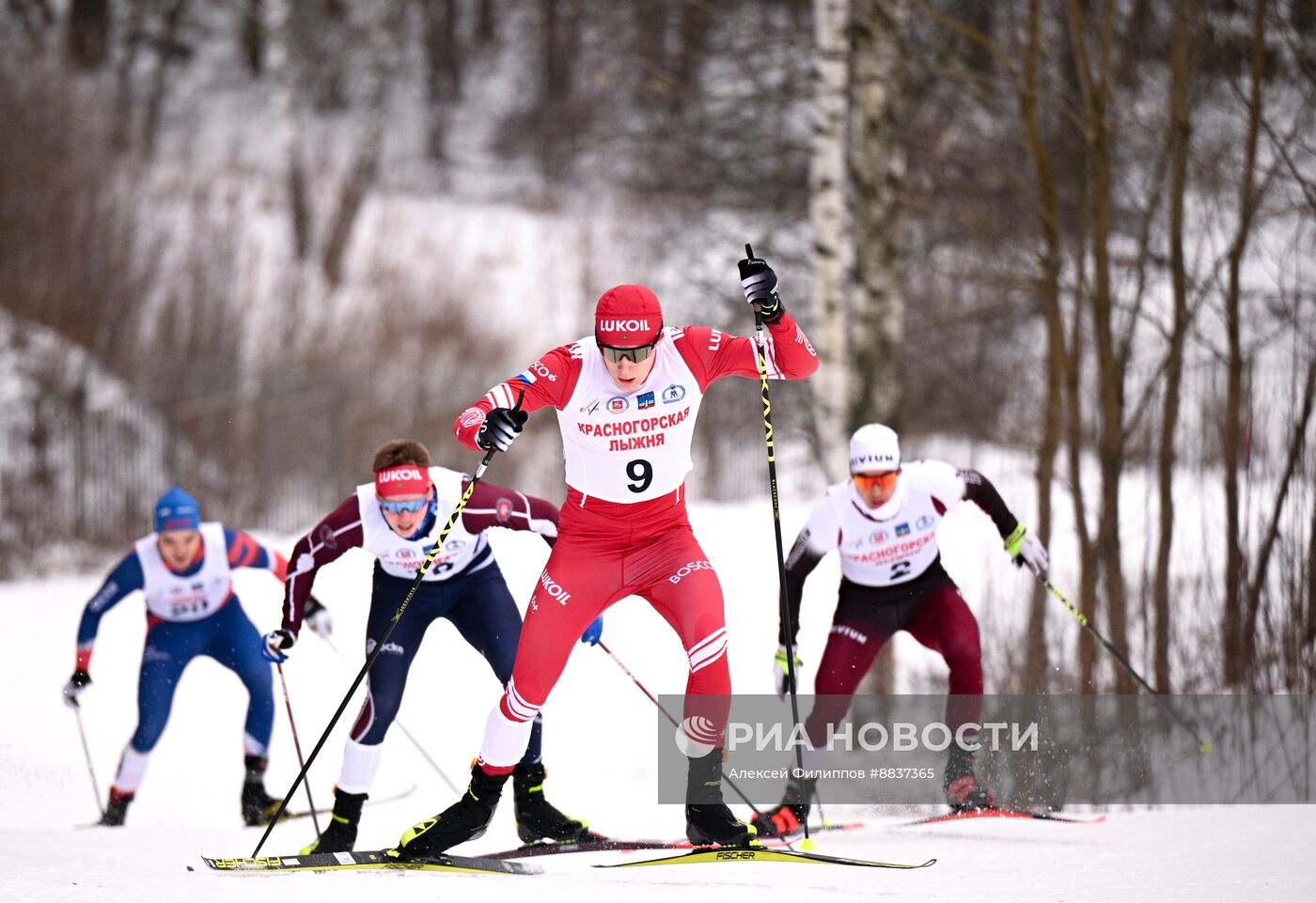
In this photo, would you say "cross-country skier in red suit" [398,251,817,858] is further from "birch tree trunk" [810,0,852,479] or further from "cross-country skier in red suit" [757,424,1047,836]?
"birch tree trunk" [810,0,852,479]

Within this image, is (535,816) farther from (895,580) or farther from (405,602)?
(895,580)

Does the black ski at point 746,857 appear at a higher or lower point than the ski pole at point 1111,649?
lower

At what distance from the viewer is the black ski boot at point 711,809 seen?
4.48 m

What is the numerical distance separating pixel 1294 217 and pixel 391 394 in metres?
9.76

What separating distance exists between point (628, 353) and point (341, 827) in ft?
7.89

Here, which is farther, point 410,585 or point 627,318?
point 410,585

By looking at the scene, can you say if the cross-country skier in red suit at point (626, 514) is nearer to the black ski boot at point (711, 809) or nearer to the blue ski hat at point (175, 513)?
the black ski boot at point (711, 809)

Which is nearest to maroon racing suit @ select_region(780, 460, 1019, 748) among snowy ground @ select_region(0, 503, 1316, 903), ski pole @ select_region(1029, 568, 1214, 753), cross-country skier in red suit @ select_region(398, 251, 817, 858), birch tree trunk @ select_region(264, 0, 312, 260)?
ski pole @ select_region(1029, 568, 1214, 753)

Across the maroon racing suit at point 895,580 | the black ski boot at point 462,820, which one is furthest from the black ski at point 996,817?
the black ski boot at point 462,820

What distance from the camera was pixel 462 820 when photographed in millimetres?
4617

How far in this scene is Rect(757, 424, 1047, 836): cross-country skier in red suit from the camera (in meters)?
5.83

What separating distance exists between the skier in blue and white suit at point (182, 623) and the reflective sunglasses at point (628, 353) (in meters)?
3.04

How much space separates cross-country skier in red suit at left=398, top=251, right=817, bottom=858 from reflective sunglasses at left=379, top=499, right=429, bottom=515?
0.87 m

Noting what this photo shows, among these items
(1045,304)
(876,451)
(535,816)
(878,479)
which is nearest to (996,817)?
(878,479)
